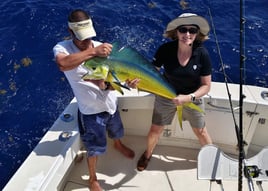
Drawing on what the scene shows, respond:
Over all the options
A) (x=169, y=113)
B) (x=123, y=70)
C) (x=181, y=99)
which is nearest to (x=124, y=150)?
(x=169, y=113)

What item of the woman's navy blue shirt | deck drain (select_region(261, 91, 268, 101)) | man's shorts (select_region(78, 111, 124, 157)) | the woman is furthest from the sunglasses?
deck drain (select_region(261, 91, 268, 101))

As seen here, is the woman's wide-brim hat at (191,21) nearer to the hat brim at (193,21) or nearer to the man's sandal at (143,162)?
the hat brim at (193,21)

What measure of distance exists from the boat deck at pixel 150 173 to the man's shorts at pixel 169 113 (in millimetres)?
559

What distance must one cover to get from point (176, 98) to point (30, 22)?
4547mm

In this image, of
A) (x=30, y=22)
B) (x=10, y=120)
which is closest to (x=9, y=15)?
(x=30, y=22)

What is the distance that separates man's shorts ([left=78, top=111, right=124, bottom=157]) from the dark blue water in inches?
65.8

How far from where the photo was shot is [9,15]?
662cm

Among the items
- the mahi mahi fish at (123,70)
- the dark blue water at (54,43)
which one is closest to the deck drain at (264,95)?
the mahi mahi fish at (123,70)

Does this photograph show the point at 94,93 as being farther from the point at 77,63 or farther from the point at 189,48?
the point at 189,48

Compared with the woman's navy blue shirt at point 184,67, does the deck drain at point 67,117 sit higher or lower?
lower

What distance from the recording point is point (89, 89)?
8.64 ft

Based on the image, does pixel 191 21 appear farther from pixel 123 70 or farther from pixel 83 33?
pixel 83 33

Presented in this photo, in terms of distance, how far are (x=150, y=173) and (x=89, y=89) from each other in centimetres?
119

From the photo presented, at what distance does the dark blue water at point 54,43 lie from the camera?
15.6 feet
